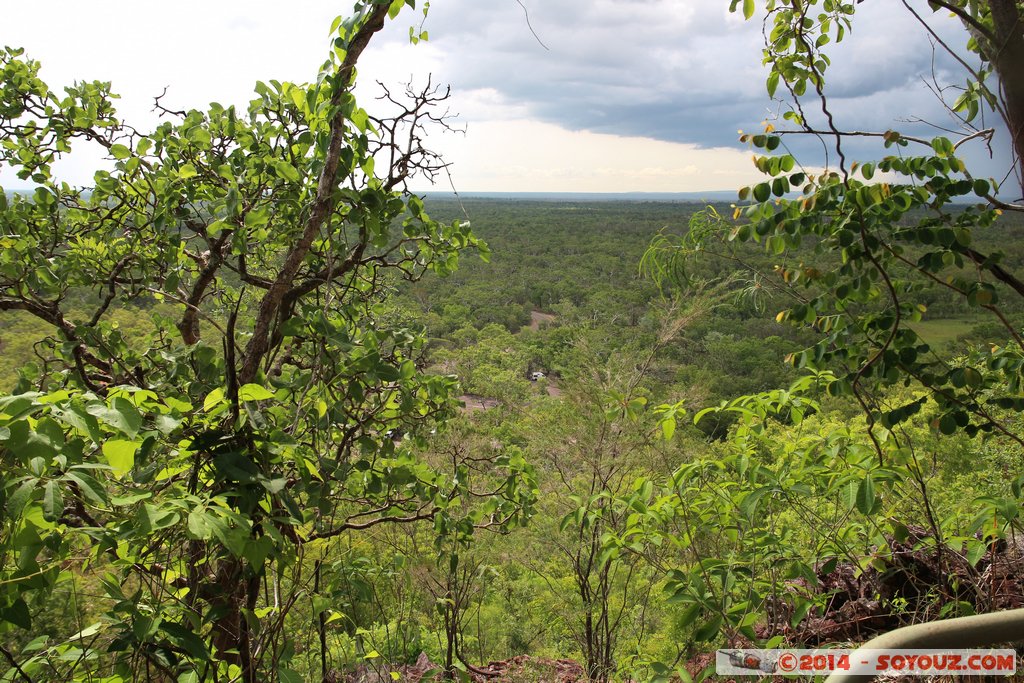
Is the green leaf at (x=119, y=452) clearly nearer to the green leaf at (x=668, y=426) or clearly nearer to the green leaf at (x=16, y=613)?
the green leaf at (x=16, y=613)

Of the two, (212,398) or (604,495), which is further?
(604,495)

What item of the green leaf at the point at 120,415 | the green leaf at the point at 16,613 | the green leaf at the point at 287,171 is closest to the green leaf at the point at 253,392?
the green leaf at the point at 120,415

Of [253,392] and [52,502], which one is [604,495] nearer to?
[253,392]

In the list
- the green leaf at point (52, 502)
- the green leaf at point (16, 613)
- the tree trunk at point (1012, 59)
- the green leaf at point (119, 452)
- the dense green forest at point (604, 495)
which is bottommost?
the dense green forest at point (604, 495)

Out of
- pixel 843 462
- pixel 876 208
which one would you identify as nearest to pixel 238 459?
pixel 876 208

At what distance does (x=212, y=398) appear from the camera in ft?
3.86

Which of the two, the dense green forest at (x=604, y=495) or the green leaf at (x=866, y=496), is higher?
the green leaf at (x=866, y=496)

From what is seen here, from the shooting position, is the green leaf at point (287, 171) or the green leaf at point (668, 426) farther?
the green leaf at point (668, 426)

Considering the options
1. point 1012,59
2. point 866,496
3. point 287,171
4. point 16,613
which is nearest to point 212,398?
point 16,613

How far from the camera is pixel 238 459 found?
1.21m

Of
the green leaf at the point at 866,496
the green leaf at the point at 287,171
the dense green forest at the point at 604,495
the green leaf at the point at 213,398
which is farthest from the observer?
the dense green forest at the point at 604,495

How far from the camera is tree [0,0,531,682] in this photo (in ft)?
3.50

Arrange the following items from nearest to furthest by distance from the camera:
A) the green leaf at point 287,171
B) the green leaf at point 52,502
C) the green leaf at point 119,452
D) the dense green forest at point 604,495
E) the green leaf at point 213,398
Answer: the green leaf at point 52,502
the green leaf at point 119,452
the green leaf at point 213,398
the green leaf at point 287,171
the dense green forest at point 604,495

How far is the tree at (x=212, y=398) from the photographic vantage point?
107 cm
